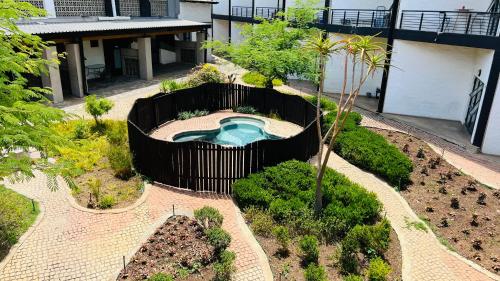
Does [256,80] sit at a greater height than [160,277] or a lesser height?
greater

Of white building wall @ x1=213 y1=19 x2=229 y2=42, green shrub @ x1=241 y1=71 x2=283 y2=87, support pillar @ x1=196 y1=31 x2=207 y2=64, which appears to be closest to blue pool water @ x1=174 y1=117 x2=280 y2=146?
green shrub @ x1=241 y1=71 x2=283 y2=87

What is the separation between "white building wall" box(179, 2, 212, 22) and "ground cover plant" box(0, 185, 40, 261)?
88.5 ft

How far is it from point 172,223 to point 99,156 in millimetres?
5688

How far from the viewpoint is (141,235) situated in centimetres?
1000

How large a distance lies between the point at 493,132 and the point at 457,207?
704 centimetres

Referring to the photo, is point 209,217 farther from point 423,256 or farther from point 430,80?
point 430,80

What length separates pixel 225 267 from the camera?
8.34 m

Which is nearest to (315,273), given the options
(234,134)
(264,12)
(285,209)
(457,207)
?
(285,209)

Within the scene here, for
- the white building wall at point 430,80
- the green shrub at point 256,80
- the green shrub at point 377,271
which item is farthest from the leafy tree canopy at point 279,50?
the green shrub at point 377,271

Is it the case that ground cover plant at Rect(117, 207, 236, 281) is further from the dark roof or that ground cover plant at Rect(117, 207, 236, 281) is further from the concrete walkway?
the dark roof

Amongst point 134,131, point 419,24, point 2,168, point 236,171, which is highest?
point 419,24

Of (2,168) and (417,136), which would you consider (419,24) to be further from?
(2,168)

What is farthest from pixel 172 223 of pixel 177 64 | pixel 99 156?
pixel 177 64

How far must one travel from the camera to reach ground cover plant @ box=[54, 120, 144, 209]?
11625mm
